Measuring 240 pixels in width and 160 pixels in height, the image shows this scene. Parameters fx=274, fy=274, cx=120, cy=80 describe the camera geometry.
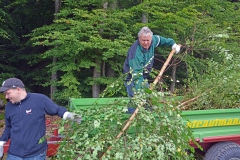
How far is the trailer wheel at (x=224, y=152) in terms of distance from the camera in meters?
3.40

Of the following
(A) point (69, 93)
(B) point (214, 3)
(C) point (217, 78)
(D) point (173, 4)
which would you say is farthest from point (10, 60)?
(C) point (217, 78)

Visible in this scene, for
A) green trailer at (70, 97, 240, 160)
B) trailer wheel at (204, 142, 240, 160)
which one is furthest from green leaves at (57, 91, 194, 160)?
trailer wheel at (204, 142, 240, 160)

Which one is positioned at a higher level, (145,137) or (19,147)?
(145,137)

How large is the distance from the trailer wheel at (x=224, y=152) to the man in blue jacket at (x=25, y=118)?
195cm

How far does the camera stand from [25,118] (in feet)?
8.93

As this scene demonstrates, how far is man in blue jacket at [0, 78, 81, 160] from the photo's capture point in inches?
106

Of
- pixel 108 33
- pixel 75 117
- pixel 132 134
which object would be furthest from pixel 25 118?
pixel 108 33

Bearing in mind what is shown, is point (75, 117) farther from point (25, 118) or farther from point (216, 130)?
point (216, 130)

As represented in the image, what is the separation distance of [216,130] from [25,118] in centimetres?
230

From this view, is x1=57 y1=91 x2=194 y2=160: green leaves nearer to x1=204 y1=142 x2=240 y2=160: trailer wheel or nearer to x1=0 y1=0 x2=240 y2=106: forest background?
x1=204 y1=142 x2=240 y2=160: trailer wheel

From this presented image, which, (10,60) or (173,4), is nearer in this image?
(173,4)

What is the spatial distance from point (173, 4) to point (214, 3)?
105 centimetres

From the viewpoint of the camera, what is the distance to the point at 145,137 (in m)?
2.54

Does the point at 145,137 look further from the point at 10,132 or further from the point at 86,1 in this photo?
the point at 86,1
